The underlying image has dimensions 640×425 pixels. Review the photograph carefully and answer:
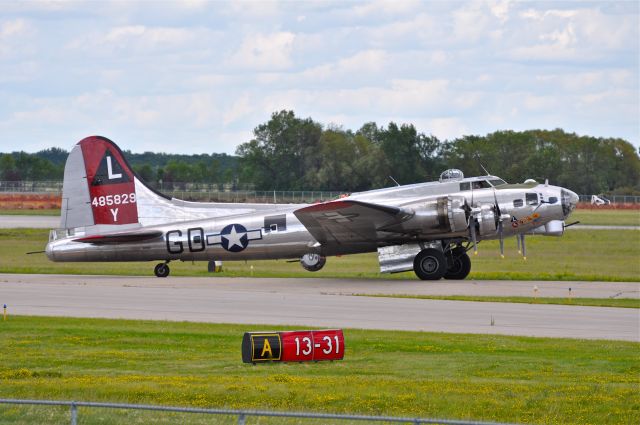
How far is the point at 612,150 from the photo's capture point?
96438 millimetres

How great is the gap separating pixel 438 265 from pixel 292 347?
1795 centimetres

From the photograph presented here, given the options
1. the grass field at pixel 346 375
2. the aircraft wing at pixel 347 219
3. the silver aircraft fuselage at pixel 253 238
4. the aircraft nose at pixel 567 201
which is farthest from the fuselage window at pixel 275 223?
the grass field at pixel 346 375

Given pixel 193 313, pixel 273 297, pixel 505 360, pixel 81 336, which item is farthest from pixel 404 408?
pixel 273 297

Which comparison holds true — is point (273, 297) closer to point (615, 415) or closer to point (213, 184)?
point (615, 415)

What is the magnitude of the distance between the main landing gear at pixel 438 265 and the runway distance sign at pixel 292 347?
682 inches

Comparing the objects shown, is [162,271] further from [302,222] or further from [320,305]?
[320,305]

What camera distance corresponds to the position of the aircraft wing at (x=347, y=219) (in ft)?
114

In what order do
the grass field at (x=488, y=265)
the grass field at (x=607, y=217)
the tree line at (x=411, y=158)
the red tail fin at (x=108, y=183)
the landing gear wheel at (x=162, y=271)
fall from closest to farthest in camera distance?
the red tail fin at (x=108, y=183) → the landing gear wheel at (x=162, y=271) → the grass field at (x=488, y=265) → the tree line at (x=411, y=158) → the grass field at (x=607, y=217)

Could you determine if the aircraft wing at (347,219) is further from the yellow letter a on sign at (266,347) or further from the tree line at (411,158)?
the yellow letter a on sign at (266,347)

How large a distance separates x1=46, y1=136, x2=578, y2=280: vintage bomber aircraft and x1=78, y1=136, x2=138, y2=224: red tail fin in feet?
0.13

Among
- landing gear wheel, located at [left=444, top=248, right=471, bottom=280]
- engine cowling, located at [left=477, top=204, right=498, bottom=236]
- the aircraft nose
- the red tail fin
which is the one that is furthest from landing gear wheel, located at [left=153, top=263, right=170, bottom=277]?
the aircraft nose

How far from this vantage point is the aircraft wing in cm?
3475

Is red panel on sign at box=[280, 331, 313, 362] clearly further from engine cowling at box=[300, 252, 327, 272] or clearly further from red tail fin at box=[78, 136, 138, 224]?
red tail fin at box=[78, 136, 138, 224]

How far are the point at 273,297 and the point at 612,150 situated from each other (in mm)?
72189
